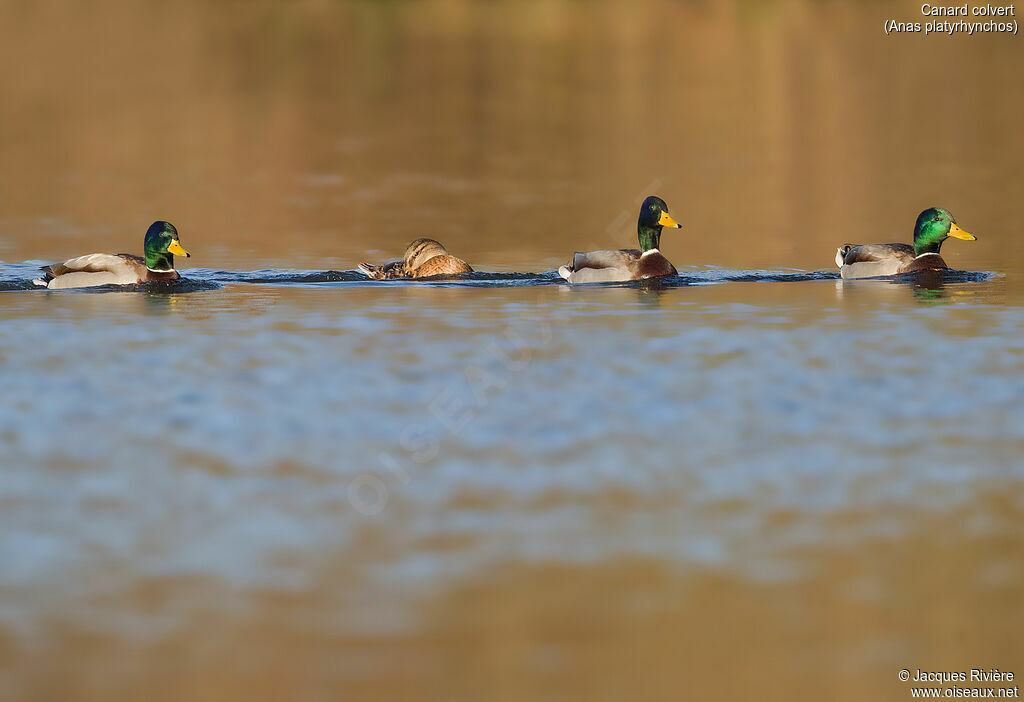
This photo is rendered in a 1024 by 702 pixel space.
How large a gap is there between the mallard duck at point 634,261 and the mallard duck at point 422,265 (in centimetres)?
132

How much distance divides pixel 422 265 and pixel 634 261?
8.73 feet

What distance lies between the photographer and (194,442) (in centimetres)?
1073

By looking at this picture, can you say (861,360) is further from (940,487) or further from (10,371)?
(10,371)

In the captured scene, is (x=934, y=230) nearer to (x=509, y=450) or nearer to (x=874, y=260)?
(x=874, y=260)

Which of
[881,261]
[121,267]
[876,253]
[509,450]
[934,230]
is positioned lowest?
[509,450]

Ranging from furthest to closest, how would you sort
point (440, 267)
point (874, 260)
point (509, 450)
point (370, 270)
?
point (874, 260)
point (370, 270)
point (440, 267)
point (509, 450)

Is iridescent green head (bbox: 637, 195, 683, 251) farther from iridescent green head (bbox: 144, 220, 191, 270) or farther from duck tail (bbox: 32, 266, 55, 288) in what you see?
duck tail (bbox: 32, 266, 55, 288)

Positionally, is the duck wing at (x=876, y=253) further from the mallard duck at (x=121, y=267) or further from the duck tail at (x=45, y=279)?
the duck tail at (x=45, y=279)

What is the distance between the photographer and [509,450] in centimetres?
1038

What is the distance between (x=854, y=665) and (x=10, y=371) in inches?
336

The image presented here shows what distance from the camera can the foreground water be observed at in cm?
692

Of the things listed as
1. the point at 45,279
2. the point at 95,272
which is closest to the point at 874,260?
the point at 95,272

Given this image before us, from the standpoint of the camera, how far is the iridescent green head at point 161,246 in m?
20.4

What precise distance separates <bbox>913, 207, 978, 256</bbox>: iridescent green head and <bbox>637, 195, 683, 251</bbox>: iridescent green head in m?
3.17
